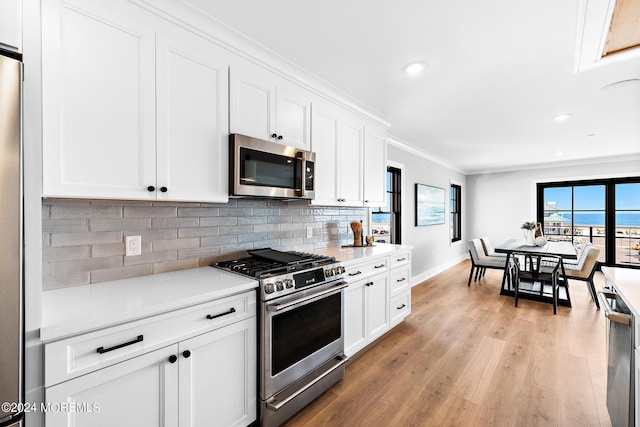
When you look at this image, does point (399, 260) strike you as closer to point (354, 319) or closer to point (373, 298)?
point (373, 298)

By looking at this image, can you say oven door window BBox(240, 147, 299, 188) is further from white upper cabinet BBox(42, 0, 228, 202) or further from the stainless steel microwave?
white upper cabinet BBox(42, 0, 228, 202)

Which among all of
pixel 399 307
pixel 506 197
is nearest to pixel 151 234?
pixel 399 307

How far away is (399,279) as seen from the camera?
10.2 feet

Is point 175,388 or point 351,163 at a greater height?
point 351,163

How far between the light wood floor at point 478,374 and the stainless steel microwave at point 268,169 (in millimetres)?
1519

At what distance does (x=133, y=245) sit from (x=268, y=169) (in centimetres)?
96

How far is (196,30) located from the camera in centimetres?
165

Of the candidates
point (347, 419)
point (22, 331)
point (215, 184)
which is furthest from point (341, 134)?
point (22, 331)

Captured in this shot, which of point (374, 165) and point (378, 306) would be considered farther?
point (374, 165)

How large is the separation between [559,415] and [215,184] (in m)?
2.70

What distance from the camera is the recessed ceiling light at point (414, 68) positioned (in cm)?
214

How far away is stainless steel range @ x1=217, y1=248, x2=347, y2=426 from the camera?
1.65 m

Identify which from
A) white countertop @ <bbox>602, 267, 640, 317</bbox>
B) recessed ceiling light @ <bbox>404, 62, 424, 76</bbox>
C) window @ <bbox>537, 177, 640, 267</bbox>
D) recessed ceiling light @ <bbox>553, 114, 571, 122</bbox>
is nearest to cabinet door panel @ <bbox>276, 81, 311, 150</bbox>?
recessed ceiling light @ <bbox>404, 62, 424, 76</bbox>

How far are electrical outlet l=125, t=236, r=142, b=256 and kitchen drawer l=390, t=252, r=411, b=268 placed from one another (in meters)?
2.24
